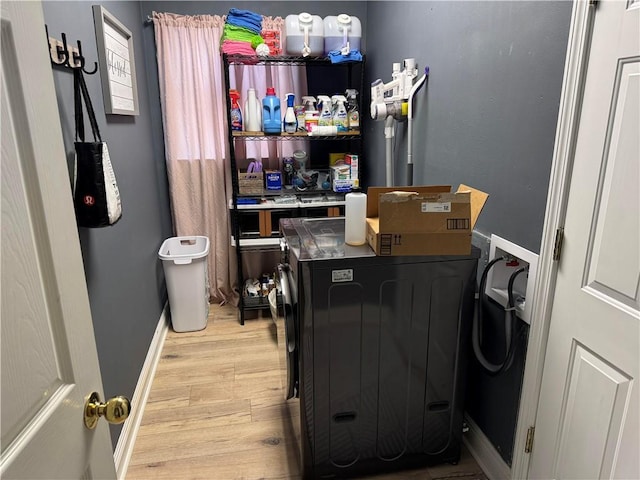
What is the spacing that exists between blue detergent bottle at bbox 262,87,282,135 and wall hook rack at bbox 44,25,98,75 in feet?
4.95

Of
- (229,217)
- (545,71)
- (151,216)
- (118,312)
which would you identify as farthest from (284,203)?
(545,71)

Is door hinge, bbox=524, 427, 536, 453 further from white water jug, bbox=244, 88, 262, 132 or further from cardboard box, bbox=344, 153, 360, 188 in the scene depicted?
white water jug, bbox=244, 88, 262, 132

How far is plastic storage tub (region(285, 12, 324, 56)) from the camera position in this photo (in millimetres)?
2869

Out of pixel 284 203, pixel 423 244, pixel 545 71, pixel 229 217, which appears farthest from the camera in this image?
pixel 229 217

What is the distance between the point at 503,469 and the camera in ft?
5.62

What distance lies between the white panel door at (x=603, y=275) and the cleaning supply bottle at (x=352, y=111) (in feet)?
6.48

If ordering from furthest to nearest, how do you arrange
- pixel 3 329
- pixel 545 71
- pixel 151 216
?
pixel 151 216
pixel 545 71
pixel 3 329

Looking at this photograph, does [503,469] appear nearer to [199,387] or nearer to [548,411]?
[548,411]

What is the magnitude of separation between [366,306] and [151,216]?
1.84m

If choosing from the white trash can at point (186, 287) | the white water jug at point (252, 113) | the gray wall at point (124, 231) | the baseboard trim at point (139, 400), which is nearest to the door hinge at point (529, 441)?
the baseboard trim at point (139, 400)

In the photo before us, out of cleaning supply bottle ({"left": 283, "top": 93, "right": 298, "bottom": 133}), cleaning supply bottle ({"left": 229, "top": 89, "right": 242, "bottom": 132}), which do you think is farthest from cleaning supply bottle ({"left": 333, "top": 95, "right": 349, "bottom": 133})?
cleaning supply bottle ({"left": 229, "top": 89, "right": 242, "bottom": 132})

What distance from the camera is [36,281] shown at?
647 millimetres

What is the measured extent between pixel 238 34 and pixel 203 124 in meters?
0.70

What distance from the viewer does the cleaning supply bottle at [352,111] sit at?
10.1ft
